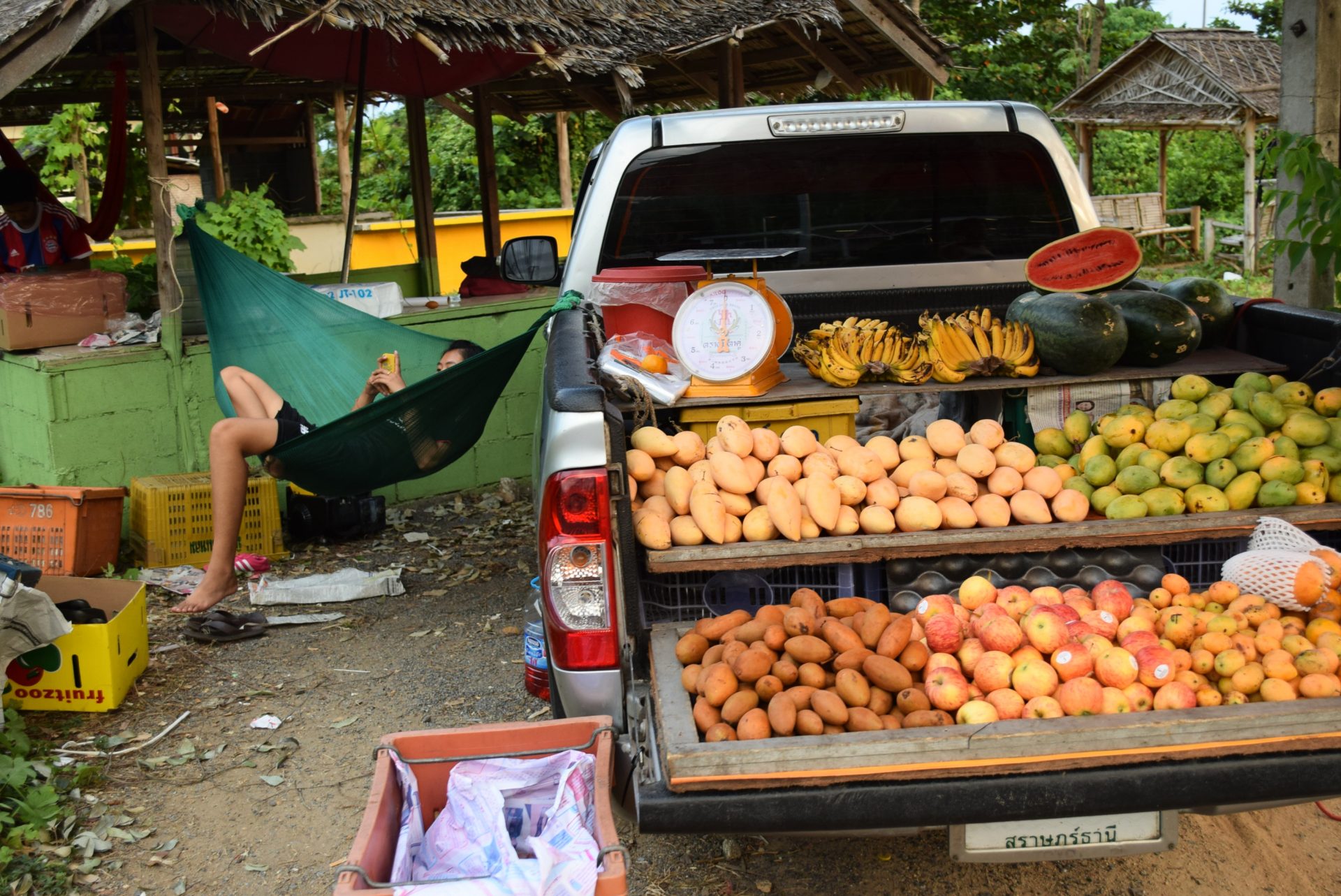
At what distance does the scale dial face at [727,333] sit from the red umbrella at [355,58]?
4212 mm

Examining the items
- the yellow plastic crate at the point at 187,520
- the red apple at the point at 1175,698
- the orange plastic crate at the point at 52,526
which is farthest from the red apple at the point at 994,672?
the orange plastic crate at the point at 52,526

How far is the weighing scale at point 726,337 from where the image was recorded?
123 inches

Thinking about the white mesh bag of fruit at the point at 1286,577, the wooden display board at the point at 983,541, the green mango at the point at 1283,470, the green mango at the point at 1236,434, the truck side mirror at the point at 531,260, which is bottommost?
the white mesh bag of fruit at the point at 1286,577

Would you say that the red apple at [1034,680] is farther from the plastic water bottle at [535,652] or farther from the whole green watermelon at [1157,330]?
the plastic water bottle at [535,652]

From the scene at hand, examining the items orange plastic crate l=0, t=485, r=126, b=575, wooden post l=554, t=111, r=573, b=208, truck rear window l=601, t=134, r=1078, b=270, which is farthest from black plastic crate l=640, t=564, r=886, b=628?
wooden post l=554, t=111, r=573, b=208

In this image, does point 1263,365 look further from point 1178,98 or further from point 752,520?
point 1178,98

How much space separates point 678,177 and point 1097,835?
2.52 metres

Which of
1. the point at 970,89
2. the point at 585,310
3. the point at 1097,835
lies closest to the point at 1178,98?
the point at 970,89

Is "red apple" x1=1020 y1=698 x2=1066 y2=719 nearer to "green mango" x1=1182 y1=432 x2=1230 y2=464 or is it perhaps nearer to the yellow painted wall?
"green mango" x1=1182 y1=432 x2=1230 y2=464

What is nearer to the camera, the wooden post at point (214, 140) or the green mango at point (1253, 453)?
the green mango at point (1253, 453)

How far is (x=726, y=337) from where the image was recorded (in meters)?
3.13

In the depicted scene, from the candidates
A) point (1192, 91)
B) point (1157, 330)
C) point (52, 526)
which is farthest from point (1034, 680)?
point (1192, 91)

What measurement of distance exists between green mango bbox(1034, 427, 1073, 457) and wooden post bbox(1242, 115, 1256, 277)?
14.2 m

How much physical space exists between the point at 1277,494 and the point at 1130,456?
1.16 feet
